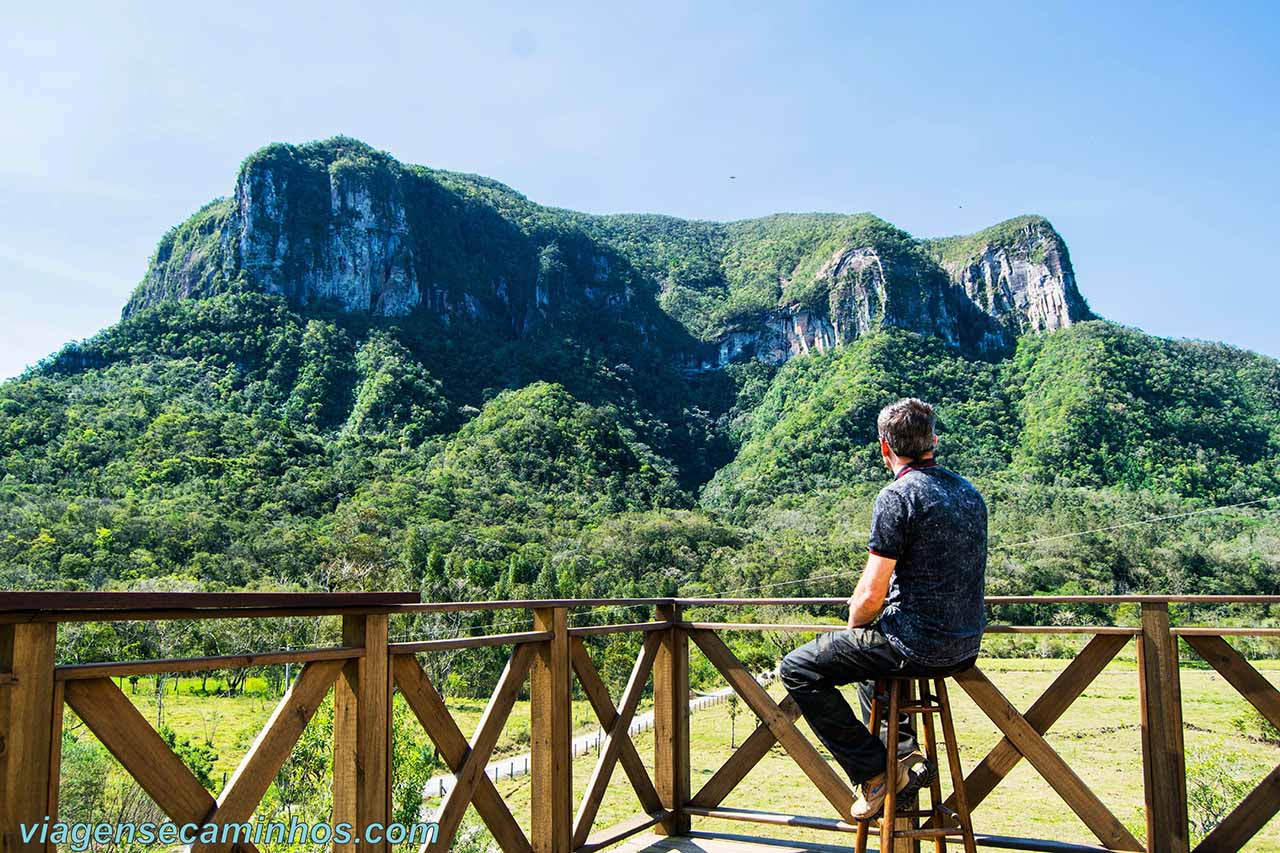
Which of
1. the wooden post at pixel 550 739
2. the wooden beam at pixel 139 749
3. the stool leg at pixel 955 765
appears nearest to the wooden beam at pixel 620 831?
the wooden post at pixel 550 739

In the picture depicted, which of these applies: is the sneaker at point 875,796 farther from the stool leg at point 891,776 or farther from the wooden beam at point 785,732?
the wooden beam at point 785,732

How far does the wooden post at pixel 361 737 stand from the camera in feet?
7.46

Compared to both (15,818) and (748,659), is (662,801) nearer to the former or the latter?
(15,818)

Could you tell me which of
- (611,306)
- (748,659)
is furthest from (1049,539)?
(611,306)

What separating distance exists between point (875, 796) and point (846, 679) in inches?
13.6

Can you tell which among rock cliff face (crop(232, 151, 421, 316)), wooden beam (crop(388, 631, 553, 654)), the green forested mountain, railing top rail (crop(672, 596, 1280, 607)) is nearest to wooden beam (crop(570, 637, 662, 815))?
wooden beam (crop(388, 631, 553, 654))

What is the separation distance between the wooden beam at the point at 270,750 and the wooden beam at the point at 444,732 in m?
0.33

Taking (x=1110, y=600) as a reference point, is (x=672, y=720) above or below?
below

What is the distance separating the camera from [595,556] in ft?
158

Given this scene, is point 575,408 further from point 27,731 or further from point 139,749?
point 27,731

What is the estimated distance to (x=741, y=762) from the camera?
3854 mm

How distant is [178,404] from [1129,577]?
63127mm

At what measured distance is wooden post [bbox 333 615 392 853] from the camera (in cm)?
227

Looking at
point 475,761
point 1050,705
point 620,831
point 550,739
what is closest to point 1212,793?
point 1050,705
